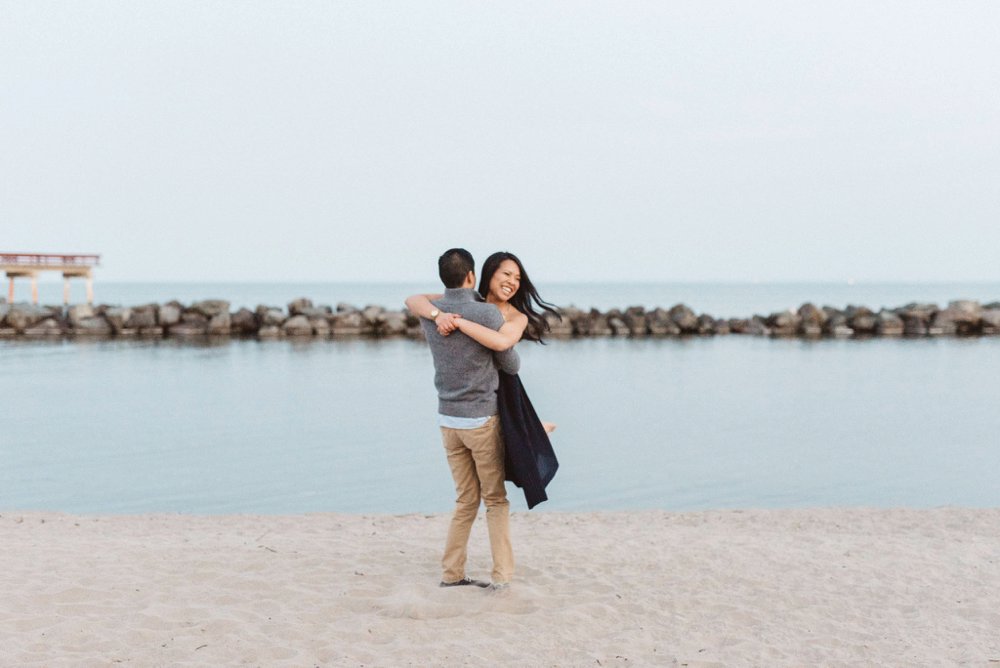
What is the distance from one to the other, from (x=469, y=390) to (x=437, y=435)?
947 centimetres

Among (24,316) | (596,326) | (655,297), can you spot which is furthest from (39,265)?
(655,297)

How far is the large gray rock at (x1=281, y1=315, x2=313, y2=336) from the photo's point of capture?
3394 cm

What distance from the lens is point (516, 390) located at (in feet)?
16.0

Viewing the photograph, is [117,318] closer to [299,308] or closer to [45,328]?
[45,328]

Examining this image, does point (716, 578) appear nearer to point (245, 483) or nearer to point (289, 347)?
point (245, 483)

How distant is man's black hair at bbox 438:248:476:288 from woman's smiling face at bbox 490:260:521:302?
0.48ft

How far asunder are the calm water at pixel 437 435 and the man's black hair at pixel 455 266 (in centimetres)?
517

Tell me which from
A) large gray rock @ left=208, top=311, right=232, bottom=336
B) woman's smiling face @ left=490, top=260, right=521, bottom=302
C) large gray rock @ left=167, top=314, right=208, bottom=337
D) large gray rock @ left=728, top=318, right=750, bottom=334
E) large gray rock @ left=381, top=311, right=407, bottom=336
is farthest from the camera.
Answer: large gray rock @ left=728, top=318, right=750, bottom=334

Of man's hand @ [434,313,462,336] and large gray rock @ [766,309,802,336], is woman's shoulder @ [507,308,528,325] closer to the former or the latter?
man's hand @ [434,313,462,336]

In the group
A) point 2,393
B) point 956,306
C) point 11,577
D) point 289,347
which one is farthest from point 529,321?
point 956,306

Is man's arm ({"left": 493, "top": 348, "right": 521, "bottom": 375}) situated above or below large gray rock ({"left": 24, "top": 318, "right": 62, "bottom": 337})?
above

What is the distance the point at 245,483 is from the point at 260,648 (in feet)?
21.8

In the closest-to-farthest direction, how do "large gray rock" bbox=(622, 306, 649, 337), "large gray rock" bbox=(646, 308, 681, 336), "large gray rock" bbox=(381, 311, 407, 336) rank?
"large gray rock" bbox=(381, 311, 407, 336) → "large gray rock" bbox=(622, 306, 649, 337) → "large gray rock" bbox=(646, 308, 681, 336)

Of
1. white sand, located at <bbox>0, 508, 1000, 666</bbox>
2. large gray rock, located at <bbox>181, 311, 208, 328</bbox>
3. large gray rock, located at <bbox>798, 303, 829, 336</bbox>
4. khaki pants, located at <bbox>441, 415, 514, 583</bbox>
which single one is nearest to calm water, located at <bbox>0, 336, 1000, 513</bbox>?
white sand, located at <bbox>0, 508, 1000, 666</bbox>
